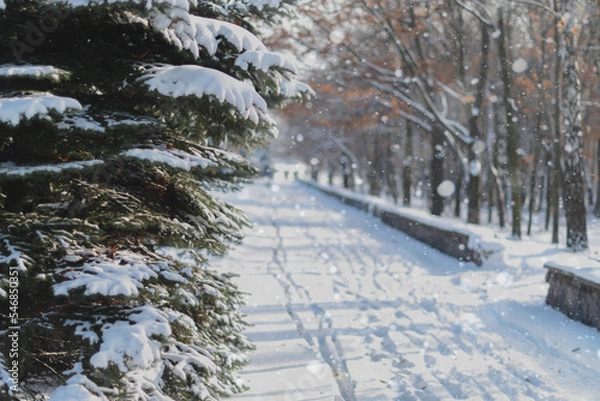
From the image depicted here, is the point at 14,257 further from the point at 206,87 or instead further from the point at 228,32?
the point at 228,32

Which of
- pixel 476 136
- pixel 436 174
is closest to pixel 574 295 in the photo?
pixel 476 136

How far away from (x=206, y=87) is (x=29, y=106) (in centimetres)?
102

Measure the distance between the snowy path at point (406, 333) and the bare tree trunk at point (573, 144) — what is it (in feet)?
6.91

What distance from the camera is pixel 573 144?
11.5 m

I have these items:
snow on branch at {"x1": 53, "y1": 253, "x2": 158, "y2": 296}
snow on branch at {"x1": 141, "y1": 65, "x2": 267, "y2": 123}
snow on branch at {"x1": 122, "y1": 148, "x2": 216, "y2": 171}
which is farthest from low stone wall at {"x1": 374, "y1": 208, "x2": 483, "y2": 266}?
snow on branch at {"x1": 53, "y1": 253, "x2": 158, "y2": 296}

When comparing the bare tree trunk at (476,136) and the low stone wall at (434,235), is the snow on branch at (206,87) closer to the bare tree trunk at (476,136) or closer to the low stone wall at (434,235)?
the low stone wall at (434,235)

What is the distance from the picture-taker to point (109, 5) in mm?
2889

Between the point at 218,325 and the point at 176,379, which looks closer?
the point at 176,379

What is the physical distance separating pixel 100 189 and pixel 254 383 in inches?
101

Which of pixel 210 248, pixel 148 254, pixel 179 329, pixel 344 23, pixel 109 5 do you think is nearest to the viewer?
pixel 109 5

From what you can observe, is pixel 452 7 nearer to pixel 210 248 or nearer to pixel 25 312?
pixel 210 248

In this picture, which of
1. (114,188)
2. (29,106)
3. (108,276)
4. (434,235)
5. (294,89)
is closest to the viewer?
(29,106)

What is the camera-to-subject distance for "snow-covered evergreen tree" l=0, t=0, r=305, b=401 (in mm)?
2830

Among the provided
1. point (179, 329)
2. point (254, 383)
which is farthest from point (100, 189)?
point (254, 383)
